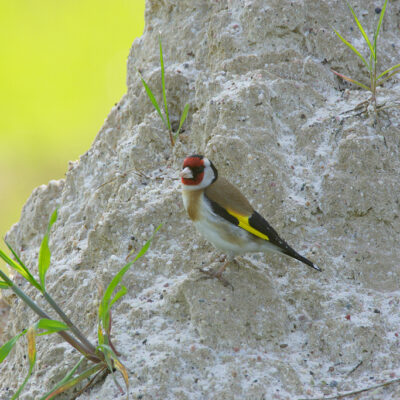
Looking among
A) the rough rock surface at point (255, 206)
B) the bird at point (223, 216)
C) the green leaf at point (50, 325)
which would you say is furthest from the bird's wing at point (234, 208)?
the green leaf at point (50, 325)

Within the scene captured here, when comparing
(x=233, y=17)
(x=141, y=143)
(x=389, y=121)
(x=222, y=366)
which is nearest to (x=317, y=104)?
(x=389, y=121)

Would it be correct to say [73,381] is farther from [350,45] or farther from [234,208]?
[350,45]

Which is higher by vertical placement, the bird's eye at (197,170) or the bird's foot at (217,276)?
the bird's eye at (197,170)

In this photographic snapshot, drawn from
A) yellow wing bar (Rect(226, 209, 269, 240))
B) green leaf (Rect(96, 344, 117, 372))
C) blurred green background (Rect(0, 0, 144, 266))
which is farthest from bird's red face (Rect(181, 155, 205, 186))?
blurred green background (Rect(0, 0, 144, 266))

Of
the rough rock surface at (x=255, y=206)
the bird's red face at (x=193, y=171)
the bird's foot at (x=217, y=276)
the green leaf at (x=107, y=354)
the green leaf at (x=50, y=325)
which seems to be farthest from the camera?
the bird's red face at (x=193, y=171)

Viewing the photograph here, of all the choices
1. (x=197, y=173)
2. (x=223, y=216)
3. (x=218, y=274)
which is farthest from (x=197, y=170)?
(x=218, y=274)

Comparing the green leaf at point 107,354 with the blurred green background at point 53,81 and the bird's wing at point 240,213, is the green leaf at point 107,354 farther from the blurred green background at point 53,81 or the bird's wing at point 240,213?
the blurred green background at point 53,81

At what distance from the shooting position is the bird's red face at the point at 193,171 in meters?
3.97

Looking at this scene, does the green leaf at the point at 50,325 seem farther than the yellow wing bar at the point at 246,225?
No

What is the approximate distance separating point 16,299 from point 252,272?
1.92 metres

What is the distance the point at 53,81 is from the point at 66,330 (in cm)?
899

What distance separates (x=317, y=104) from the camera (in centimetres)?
454

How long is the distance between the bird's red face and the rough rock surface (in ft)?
0.95

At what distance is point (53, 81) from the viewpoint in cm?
1158
